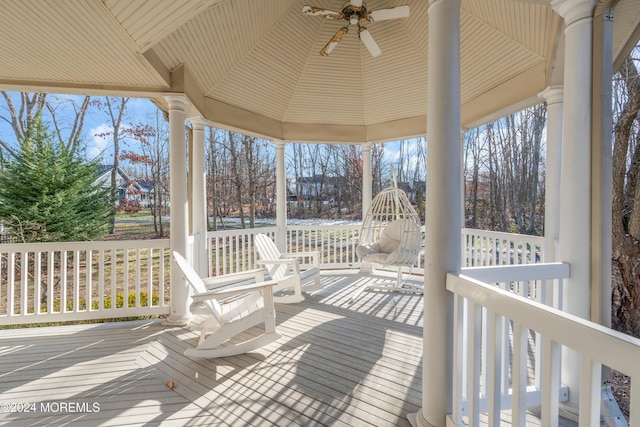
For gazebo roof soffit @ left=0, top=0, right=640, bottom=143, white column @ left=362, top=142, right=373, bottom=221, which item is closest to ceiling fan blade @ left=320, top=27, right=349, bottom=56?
gazebo roof soffit @ left=0, top=0, right=640, bottom=143

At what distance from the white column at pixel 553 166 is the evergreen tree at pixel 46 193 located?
8471 millimetres

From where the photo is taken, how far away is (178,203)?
12.8 ft

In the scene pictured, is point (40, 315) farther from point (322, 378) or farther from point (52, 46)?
point (322, 378)

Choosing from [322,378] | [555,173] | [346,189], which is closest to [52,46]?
[322,378]

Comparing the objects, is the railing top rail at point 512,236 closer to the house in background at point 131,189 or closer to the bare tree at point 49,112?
the house in background at point 131,189

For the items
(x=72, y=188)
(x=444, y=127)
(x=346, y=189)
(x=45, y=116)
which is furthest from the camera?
(x=346, y=189)

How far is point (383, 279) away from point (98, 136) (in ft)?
30.2

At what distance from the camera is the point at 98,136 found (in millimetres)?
9617

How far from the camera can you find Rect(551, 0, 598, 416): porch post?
6.63ft

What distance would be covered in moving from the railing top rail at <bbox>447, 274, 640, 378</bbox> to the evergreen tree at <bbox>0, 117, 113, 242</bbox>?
8.10 meters

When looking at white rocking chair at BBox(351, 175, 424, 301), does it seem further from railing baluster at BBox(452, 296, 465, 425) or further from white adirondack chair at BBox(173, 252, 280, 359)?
railing baluster at BBox(452, 296, 465, 425)

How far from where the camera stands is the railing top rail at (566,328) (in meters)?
0.93

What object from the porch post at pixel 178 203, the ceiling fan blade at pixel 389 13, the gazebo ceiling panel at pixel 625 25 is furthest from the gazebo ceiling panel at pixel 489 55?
the porch post at pixel 178 203

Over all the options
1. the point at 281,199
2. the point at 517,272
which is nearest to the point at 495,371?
the point at 517,272
